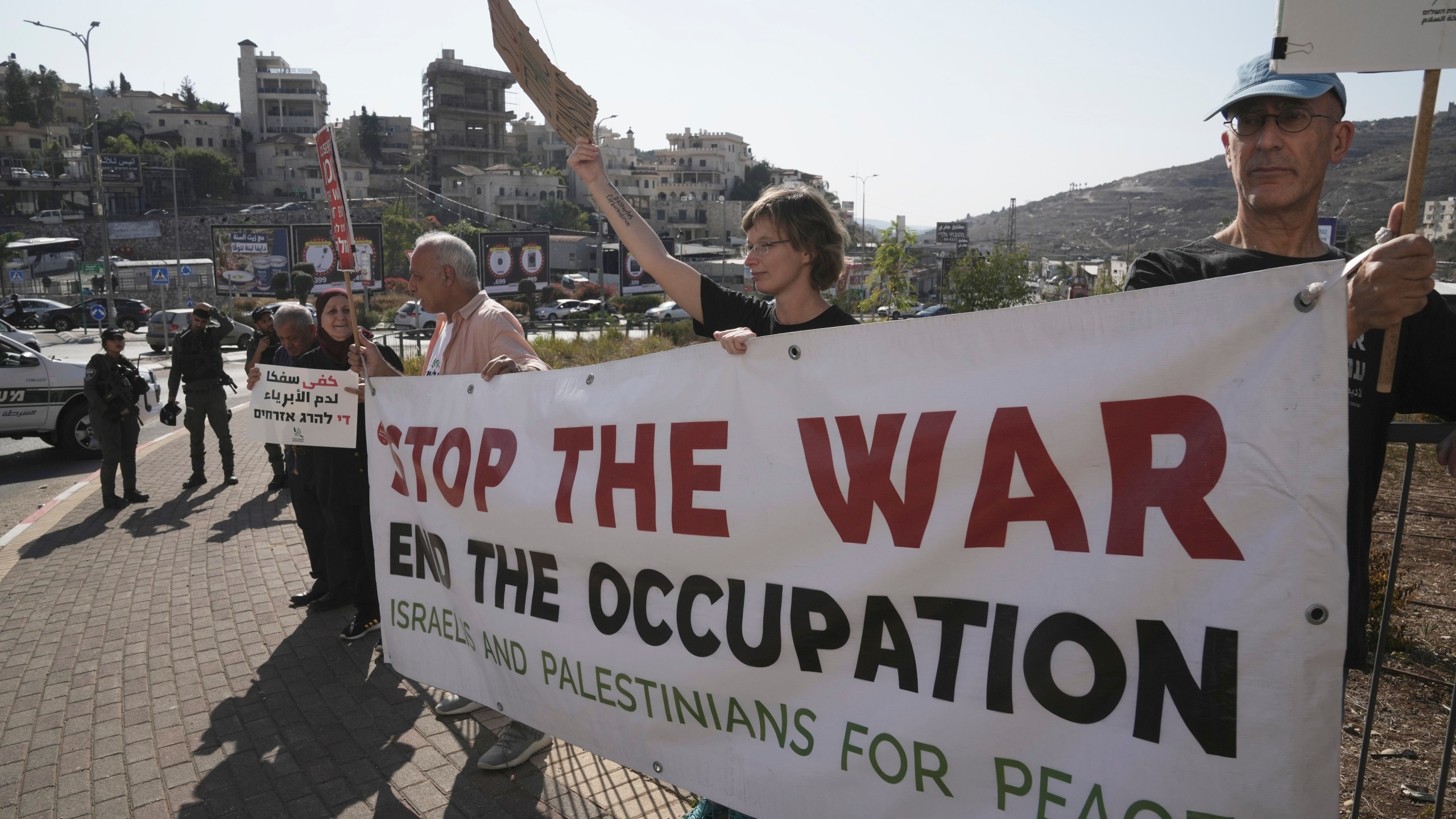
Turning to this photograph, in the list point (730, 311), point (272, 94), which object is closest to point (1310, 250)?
point (730, 311)

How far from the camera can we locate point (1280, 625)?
71.5 inches

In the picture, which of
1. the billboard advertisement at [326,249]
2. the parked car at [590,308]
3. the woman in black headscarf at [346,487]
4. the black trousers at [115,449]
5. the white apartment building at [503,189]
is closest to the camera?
the woman in black headscarf at [346,487]

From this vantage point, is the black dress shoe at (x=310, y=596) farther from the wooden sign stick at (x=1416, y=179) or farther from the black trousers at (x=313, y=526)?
the wooden sign stick at (x=1416, y=179)

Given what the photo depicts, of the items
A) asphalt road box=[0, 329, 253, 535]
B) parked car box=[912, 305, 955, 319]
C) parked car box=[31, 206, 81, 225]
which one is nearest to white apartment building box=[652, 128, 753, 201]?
parked car box=[31, 206, 81, 225]

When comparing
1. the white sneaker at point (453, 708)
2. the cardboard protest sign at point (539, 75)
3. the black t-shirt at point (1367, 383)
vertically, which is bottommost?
the white sneaker at point (453, 708)

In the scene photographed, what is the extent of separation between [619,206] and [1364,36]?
2459mm

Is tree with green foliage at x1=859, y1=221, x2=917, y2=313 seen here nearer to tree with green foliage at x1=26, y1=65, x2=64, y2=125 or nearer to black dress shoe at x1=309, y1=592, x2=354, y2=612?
black dress shoe at x1=309, y1=592, x2=354, y2=612

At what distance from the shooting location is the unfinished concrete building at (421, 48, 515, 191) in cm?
13012

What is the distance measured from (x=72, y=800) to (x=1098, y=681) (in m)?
4.09

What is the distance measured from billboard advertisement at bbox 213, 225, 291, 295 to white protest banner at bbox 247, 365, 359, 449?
1379 inches

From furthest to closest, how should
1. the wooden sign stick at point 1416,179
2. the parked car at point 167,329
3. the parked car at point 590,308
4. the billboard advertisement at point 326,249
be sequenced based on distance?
the parked car at point 590,308 < the billboard advertisement at point 326,249 < the parked car at point 167,329 < the wooden sign stick at point 1416,179

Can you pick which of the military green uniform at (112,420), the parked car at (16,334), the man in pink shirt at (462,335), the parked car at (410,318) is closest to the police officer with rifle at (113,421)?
the military green uniform at (112,420)

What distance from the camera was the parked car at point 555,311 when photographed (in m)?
54.6

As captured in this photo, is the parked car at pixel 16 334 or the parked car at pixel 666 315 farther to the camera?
the parked car at pixel 666 315
